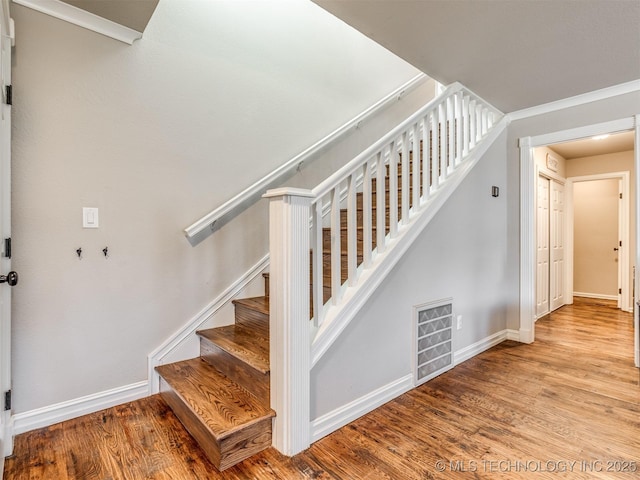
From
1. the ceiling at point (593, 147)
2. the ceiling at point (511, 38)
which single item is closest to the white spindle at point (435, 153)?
the ceiling at point (511, 38)

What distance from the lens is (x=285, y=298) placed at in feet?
5.18

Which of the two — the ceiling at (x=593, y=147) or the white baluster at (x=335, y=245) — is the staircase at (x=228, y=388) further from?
the ceiling at (x=593, y=147)

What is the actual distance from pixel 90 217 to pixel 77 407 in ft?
3.52

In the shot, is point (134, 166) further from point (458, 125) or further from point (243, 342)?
point (458, 125)

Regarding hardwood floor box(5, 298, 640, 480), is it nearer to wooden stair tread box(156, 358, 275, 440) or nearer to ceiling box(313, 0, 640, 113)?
wooden stair tread box(156, 358, 275, 440)

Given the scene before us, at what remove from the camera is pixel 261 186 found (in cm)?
252

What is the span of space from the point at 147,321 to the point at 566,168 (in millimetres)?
6063

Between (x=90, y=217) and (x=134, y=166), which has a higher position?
(x=134, y=166)

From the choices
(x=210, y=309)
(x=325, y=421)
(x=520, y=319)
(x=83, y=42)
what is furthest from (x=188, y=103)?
(x=520, y=319)

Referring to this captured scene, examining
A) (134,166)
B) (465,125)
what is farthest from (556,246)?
(134,166)

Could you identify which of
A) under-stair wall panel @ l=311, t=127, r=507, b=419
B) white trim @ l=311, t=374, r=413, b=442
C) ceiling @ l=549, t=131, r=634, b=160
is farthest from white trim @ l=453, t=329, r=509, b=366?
ceiling @ l=549, t=131, r=634, b=160

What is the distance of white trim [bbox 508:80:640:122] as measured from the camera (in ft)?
8.68

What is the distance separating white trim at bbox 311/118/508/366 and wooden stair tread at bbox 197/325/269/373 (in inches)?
13.8

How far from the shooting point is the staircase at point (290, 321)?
62.0 inches
